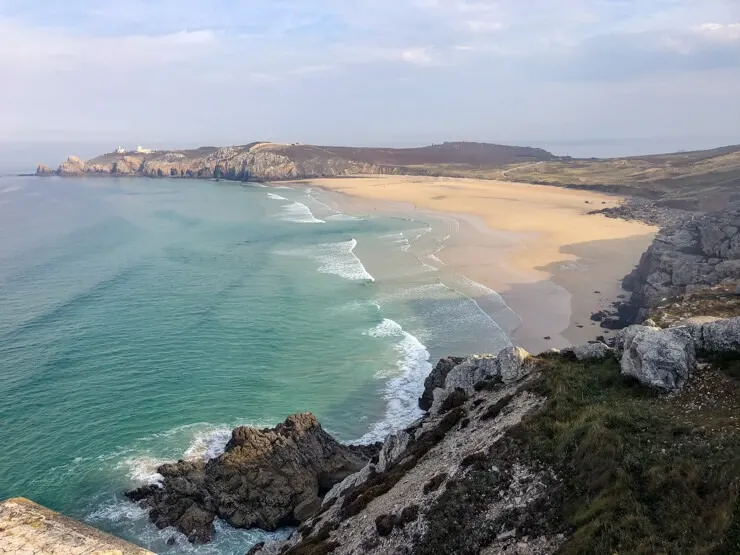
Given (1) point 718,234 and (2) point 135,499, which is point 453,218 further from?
(2) point 135,499

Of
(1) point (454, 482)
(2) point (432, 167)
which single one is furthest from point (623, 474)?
(2) point (432, 167)

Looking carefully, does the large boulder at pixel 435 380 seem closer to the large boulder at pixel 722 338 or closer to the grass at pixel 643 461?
the grass at pixel 643 461

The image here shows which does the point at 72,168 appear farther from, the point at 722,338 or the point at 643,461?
the point at 643,461

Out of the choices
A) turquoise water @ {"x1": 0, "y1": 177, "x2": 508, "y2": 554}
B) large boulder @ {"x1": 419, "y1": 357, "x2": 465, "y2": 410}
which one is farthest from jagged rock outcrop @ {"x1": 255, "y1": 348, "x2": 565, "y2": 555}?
turquoise water @ {"x1": 0, "y1": 177, "x2": 508, "y2": 554}

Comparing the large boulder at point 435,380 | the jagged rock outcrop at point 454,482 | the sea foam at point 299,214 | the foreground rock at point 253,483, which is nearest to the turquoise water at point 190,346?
the foreground rock at point 253,483

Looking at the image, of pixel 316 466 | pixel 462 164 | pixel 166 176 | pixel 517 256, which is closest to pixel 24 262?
pixel 316 466

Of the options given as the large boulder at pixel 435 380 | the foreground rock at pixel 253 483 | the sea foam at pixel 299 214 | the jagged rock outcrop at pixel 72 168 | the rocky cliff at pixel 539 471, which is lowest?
the foreground rock at pixel 253 483
